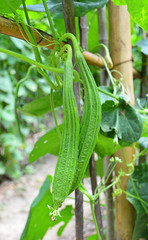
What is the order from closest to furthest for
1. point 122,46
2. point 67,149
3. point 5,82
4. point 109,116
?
point 67,149 → point 109,116 → point 122,46 → point 5,82

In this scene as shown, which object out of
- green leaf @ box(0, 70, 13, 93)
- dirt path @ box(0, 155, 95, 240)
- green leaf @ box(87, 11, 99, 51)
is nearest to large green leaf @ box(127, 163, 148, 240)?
green leaf @ box(87, 11, 99, 51)

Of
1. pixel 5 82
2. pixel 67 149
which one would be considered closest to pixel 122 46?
pixel 67 149

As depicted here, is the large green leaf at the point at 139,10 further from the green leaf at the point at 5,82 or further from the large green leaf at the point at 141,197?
the green leaf at the point at 5,82

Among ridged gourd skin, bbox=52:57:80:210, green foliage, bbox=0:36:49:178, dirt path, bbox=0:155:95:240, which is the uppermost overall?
ridged gourd skin, bbox=52:57:80:210

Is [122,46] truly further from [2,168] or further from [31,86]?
[2,168]

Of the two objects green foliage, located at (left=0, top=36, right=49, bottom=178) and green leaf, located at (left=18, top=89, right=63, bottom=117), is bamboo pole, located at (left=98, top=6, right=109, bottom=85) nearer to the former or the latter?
green leaf, located at (left=18, top=89, right=63, bottom=117)

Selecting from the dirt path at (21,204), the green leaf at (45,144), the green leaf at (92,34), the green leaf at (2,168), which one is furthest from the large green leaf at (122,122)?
the green leaf at (2,168)

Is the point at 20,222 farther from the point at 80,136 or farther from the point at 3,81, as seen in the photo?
the point at 80,136
